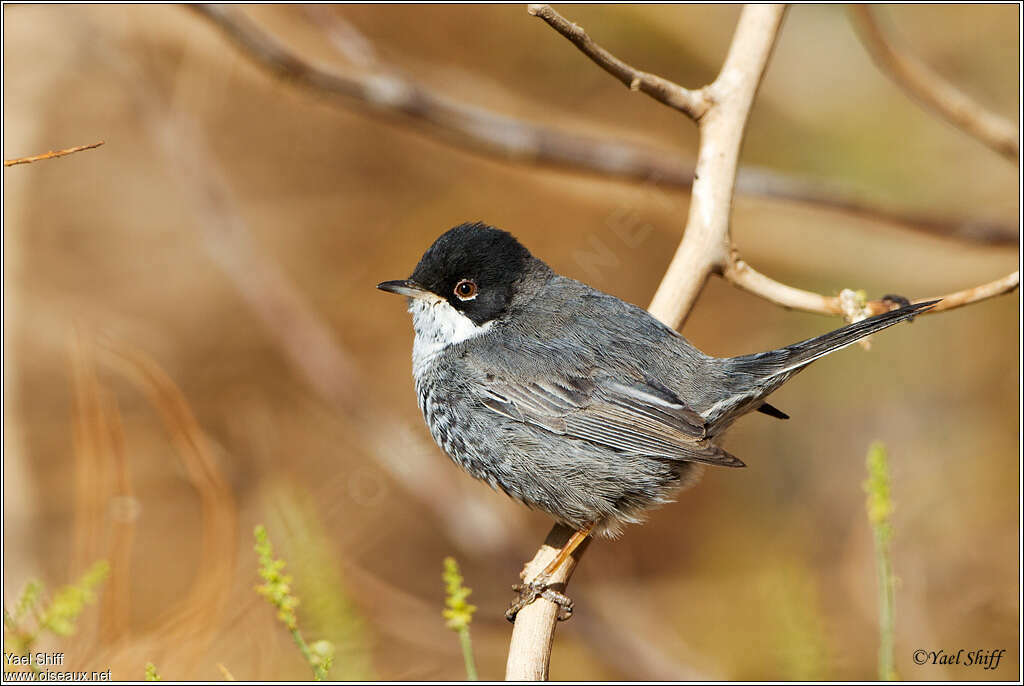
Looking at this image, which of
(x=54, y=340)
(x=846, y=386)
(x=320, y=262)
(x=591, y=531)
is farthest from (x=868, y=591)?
(x=54, y=340)

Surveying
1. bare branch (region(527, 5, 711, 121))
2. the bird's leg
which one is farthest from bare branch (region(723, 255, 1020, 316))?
the bird's leg

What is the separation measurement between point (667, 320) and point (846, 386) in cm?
314

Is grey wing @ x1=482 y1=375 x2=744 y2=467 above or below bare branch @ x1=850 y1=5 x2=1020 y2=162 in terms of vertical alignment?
below

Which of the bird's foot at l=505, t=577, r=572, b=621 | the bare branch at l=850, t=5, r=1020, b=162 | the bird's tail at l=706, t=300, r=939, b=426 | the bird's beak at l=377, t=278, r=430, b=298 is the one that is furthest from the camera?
the bare branch at l=850, t=5, r=1020, b=162

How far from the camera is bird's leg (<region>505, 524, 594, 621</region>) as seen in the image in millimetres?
3658

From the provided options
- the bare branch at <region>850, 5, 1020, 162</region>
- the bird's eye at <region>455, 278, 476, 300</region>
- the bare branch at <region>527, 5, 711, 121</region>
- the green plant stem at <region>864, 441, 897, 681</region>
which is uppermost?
the bare branch at <region>850, 5, 1020, 162</region>

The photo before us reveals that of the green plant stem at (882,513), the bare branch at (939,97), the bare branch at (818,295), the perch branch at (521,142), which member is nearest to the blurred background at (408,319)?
the perch branch at (521,142)

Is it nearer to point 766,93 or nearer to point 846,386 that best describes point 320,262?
point 766,93

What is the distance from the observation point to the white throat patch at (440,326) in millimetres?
4160

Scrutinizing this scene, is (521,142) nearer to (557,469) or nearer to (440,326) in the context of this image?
(440,326)

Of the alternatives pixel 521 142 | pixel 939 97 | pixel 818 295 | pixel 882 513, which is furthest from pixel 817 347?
pixel 521 142

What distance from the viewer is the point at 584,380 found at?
12.7ft

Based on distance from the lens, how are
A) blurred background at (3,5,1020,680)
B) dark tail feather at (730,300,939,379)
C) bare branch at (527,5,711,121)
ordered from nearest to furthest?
bare branch at (527,5,711,121) < dark tail feather at (730,300,939,379) < blurred background at (3,5,1020,680)

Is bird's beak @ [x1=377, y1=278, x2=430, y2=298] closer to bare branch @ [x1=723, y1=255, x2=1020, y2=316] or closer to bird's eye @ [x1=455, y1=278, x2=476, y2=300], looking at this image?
bird's eye @ [x1=455, y1=278, x2=476, y2=300]
